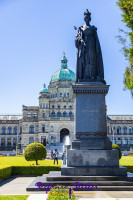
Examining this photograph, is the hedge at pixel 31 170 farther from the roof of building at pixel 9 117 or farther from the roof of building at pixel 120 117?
the roof of building at pixel 120 117

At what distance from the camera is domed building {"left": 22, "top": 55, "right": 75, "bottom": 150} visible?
59156 mm

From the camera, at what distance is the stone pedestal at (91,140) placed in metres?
8.80

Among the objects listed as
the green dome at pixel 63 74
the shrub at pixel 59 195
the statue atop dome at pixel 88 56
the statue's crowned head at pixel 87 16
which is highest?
the green dome at pixel 63 74

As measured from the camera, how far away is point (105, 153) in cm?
924

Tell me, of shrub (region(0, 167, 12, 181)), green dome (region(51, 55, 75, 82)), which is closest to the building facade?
green dome (region(51, 55, 75, 82))

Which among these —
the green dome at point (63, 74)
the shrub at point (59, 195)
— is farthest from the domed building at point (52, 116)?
the shrub at point (59, 195)

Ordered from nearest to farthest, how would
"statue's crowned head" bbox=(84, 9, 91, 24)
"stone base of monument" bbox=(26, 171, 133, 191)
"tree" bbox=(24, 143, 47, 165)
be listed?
"stone base of monument" bbox=(26, 171, 133, 191) < "statue's crowned head" bbox=(84, 9, 91, 24) < "tree" bbox=(24, 143, 47, 165)

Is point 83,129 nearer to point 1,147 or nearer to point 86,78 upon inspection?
point 86,78

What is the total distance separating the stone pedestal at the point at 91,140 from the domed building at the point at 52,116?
148ft

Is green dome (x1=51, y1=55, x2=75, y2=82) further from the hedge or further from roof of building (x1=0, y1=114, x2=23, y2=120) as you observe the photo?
the hedge

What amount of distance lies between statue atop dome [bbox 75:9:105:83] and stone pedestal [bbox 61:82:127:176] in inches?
26.0

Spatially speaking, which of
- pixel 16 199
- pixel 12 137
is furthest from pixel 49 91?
pixel 16 199

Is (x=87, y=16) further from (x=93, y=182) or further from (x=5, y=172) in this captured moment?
(x=5, y=172)

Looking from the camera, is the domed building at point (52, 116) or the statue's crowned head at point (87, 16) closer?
the statue's crowned head at point (87, 16)
